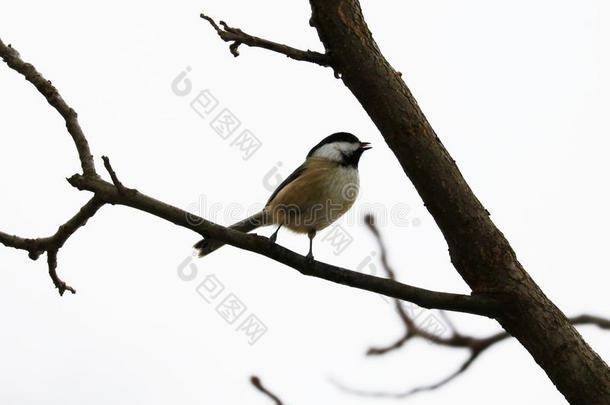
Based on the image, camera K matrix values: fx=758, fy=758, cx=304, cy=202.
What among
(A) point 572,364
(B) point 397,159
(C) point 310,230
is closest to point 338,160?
(C) point 310,230

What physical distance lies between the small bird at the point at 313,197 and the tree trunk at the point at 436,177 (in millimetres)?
1596

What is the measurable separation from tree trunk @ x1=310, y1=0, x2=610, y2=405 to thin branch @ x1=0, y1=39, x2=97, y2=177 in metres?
0.93

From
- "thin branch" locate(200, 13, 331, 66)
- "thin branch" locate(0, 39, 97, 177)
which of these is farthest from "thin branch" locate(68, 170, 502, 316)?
"thin branch" locate(200, 13, 331, 66)

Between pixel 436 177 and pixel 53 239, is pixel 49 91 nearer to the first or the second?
pixel 53 239

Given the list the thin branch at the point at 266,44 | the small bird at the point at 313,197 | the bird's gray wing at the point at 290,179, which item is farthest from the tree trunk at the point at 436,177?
the bird's gray wing at the point at 290,179

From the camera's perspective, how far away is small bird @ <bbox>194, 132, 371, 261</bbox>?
424 centimetres

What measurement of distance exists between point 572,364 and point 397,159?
2.90ft

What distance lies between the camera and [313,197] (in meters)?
4.22

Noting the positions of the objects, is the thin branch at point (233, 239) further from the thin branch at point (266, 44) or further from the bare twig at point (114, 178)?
the thin branch at point (266, 44)

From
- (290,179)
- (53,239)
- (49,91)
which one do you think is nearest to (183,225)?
(53,239)

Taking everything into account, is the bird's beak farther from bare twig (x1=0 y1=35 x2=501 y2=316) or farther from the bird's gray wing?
bare twig (x1=0 y1=35 x2=501 y2=316)

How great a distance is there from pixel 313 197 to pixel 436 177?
1697 mm

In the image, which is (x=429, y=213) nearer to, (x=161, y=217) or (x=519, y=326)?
(x=519, y=326)

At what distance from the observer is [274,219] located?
4.37 metres
